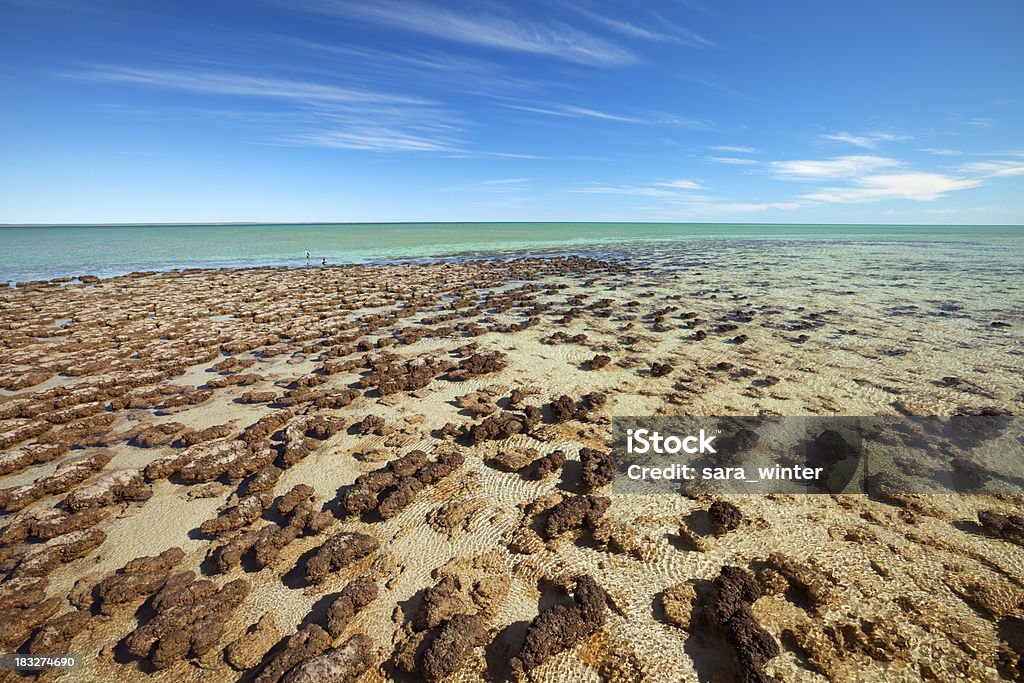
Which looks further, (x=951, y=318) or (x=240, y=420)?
(x=951, y=318)

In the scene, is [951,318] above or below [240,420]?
above

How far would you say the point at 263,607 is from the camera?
509 cm

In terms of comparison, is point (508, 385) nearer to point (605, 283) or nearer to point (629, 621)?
point (629, 621)

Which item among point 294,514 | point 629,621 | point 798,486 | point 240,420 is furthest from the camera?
point 240,420

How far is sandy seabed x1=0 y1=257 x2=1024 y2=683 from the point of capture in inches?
175

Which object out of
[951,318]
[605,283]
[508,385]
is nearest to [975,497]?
[508,385]

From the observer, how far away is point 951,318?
682 inches

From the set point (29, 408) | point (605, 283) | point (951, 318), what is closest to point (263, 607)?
point (29, 408)

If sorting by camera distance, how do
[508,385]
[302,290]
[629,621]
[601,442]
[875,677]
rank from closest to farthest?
1. [875,677]
2. [629,621]
3. [601,442]
4. [508,385]
5. [302,290]

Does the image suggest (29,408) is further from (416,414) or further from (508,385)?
(508,385)

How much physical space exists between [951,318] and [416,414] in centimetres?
2283

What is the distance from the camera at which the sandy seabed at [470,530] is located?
4.46 metres

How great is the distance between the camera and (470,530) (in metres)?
6.35

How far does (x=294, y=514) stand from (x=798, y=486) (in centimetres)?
861
